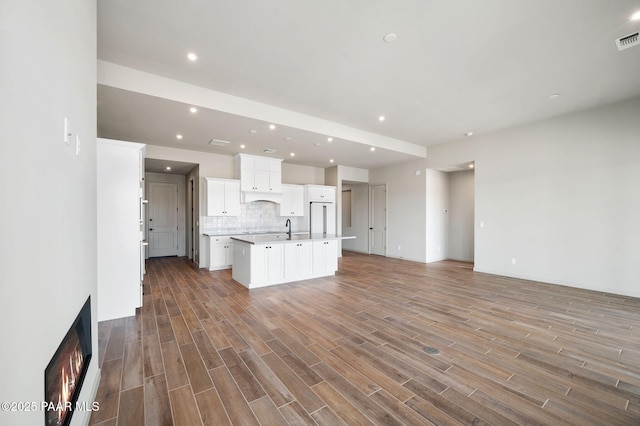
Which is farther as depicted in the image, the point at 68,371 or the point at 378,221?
the point at 378,221

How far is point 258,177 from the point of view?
22.3 ft

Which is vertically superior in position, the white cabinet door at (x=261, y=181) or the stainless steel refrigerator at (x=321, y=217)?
the white cabinet door at (x=261, y=181)

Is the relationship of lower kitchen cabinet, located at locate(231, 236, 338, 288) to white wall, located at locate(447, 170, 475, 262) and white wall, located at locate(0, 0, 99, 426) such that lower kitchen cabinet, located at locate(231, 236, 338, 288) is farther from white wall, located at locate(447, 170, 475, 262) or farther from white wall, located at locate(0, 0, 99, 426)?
white wall, located at locate(447, 170, 475, 262)

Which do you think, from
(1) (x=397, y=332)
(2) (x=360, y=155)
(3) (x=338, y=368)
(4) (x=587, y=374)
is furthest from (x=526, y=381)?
(2) (x=360, y=155)

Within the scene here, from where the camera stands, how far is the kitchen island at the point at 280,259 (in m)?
4.71

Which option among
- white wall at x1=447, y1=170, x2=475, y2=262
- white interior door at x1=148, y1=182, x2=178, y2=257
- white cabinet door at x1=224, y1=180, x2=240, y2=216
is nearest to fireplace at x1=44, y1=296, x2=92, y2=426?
white cabinet door at x1=224, y1=180, x2=240, y2=216

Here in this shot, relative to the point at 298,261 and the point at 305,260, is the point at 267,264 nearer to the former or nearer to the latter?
the point at 298,261

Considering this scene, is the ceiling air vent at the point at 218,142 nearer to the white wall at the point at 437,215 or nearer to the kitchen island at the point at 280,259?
the kitchen island at the point at 280,259

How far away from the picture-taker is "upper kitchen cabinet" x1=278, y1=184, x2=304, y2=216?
24.7 ft

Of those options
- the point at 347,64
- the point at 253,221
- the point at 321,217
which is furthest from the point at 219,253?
the point at 347,64

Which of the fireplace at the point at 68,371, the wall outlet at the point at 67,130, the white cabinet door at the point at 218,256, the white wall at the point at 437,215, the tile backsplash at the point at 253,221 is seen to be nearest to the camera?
the fireplace at the point at 68,371

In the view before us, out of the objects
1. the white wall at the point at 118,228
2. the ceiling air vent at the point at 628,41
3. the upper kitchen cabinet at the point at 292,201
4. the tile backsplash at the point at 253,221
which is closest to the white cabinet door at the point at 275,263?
the white wall at the point at 118,228

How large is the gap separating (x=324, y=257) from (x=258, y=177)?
9.11ft

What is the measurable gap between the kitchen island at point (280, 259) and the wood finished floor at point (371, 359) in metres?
0.60
